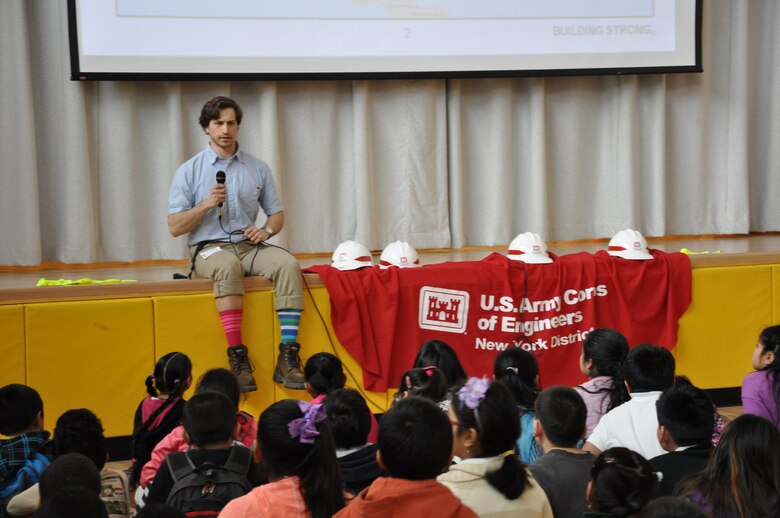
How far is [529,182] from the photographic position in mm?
7016

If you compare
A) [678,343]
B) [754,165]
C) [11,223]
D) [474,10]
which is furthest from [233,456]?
[754,165]

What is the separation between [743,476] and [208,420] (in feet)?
3.94

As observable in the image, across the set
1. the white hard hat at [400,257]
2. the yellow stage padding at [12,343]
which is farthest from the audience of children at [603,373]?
the yellow stage padding at [12,343]

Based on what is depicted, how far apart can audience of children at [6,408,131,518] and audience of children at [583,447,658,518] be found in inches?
45.6

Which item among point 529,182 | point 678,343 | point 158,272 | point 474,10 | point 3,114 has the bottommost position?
point 678,343

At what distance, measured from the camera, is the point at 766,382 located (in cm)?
307

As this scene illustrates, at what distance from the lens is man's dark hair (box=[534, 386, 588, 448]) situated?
2291 mm

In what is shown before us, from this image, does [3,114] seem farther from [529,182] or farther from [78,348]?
[529,182]

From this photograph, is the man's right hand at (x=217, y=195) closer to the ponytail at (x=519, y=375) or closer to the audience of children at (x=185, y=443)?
the audience of children at (x=185, y=443)

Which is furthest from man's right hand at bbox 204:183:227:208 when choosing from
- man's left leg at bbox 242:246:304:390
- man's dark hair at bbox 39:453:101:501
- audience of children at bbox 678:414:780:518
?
audience of children at bbox 678:414:780:518

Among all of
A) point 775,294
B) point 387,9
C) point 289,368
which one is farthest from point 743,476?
point 387,9

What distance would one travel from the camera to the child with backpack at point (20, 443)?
2.37 meters

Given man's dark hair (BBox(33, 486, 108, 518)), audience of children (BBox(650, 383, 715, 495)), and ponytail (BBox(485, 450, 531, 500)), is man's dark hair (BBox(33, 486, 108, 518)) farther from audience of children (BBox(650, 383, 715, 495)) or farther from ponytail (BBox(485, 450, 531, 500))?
audience of children (BBox(650, 383, 715, 495))

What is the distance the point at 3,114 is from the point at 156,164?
0.98 meters
